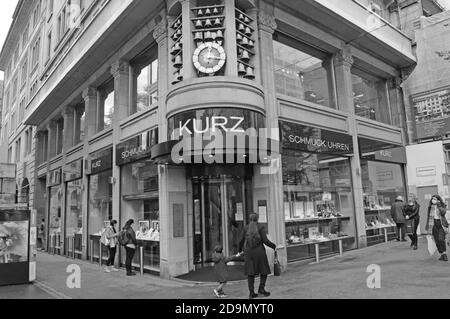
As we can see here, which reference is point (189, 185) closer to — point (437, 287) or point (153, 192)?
point (153, 192)

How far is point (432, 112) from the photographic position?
18469 millimetres

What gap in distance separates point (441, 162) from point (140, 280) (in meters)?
13.7

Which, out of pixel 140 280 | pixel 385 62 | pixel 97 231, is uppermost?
pixel 385 62

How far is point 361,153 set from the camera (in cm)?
1572

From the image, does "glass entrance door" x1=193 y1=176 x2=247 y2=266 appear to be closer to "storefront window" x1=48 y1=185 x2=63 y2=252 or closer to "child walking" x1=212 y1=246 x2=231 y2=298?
"child walking" x1=212 y1=246 x2=231 y2=298

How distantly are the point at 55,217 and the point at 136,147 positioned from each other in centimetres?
1311

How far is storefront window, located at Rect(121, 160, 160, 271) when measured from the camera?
40.6 ft

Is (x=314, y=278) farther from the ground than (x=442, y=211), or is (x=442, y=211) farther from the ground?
(x=442, y=211)

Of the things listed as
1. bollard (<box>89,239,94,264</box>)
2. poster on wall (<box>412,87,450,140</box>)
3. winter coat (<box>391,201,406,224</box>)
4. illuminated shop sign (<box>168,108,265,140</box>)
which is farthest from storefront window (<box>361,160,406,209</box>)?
bollard (<box>89,239,94,264</box>)

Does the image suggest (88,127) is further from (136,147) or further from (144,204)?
(144,204)

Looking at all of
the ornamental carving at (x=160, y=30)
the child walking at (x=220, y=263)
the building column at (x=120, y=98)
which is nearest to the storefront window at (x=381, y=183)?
the child walking at (x=220, y=263)

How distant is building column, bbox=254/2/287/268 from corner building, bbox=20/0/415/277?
1.8 inches
